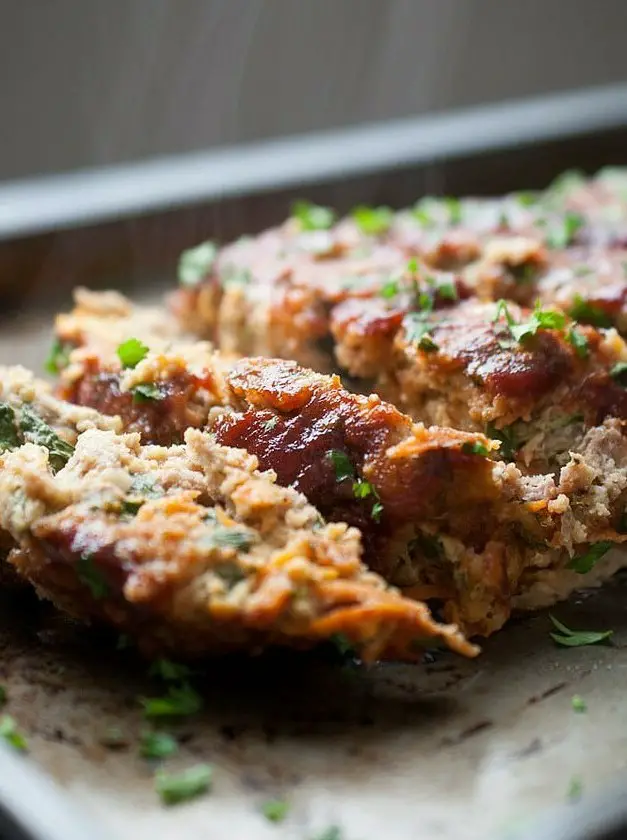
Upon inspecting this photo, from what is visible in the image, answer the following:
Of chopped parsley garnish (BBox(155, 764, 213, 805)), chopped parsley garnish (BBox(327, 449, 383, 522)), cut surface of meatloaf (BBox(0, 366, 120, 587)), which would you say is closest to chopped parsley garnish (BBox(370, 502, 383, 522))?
chopped parsley garnish (BBox(327, 449, 383, 522))

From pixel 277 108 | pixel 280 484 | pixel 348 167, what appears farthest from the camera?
pixel 277 108

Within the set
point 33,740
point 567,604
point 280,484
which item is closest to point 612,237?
point 567,604

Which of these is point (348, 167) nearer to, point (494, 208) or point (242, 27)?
point (494, 208)

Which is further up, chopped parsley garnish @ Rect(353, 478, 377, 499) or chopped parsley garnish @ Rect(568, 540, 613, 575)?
chopped parsley garnish @ Rect(353, 478, 377, 499)

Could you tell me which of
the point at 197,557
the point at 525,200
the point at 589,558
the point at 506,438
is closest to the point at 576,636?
the point at 589,558

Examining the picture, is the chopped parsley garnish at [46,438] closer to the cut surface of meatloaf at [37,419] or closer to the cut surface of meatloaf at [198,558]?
the cut surface of meatloaf at [37,419]

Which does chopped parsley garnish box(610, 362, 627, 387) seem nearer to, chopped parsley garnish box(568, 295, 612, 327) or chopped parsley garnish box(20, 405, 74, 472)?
chopped parsley garnish box(568, 295, 612, 327)

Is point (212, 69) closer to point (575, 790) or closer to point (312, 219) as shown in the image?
point (312, 219)
